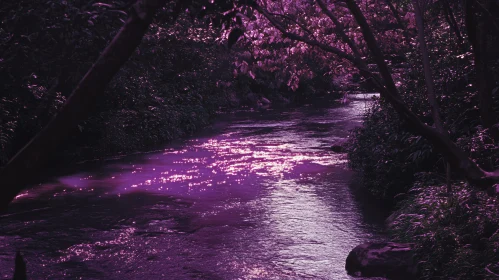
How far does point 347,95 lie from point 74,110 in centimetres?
1077

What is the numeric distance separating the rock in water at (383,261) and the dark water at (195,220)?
38 centimetres

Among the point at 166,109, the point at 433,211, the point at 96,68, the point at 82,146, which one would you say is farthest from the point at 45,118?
the point at 96,68

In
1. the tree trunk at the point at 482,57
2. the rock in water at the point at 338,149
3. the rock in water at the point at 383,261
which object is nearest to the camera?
→ the tree trunk at the point at 482,57

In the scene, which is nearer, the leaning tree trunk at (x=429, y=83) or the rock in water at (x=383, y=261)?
the leaning tree trunk at (x=429, y=83)

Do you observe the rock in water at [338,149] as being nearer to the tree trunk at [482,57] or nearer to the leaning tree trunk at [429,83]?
the leaning tree trunk at [429,83]

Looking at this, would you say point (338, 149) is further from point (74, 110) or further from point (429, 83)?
point (74, 110)

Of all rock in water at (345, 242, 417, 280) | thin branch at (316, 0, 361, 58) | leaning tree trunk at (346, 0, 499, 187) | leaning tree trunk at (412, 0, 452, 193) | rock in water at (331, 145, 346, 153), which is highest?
thin branch at (316, 0, 361, 58)

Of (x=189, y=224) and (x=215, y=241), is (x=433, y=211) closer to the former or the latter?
(x=215, y=241)

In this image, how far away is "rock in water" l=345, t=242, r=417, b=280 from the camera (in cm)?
790

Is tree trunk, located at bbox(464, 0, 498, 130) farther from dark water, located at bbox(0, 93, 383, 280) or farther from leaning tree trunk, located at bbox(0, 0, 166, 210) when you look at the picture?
leaning tree trunk, located at bbox(0, 0, 166, 210)

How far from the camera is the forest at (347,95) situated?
4805 mm

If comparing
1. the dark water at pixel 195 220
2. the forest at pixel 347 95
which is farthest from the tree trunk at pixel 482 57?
the dark water at pixel 195 220

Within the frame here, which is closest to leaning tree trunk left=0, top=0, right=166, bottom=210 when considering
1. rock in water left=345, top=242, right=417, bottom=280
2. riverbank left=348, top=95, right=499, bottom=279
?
riverbank left=348, top=95, right=499, bottom=279

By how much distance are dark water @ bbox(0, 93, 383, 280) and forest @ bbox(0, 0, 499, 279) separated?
0.14 metres
